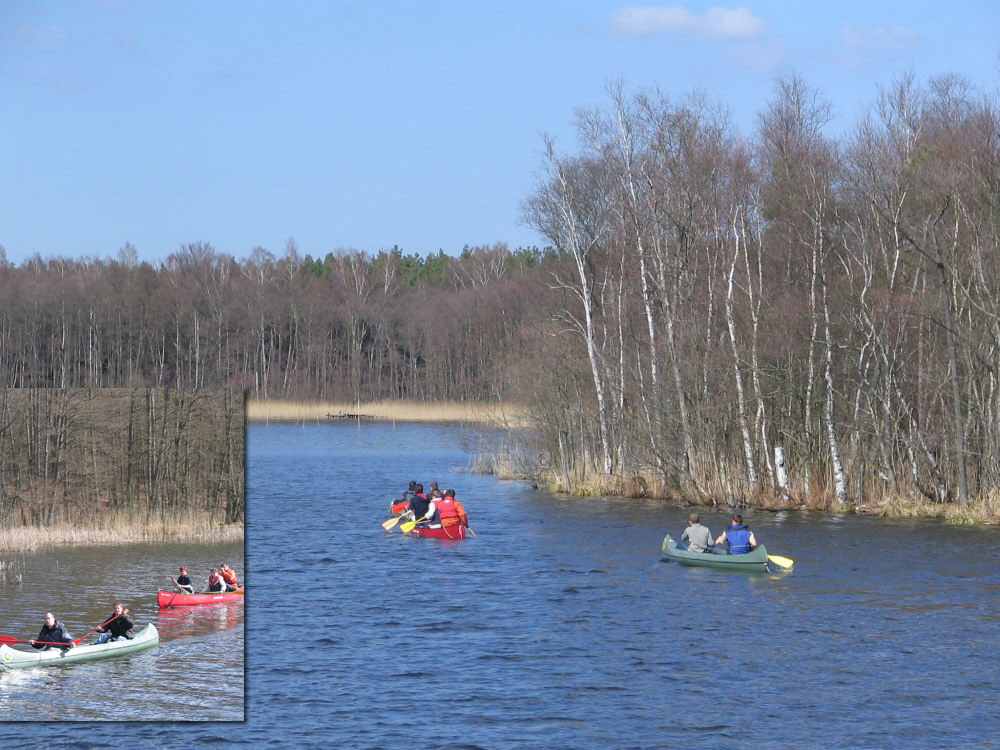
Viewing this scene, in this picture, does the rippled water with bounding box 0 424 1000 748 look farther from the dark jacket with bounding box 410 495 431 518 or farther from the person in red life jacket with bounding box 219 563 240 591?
the person in red life jacket with bounding box 219 563 240 591

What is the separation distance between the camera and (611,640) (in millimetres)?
18953

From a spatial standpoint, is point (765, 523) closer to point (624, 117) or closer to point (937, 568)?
point (937, 568)

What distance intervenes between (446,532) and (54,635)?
17.3 metres

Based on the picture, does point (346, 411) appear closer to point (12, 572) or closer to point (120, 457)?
point (12, 572)

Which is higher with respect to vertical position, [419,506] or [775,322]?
[775,322]

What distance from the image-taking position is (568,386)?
38.8 m

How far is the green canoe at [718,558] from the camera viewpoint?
2419cm

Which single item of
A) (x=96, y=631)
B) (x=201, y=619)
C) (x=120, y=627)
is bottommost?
(x=96, y=631)

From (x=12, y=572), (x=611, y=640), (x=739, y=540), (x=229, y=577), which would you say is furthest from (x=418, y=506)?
(x=229, y=577)

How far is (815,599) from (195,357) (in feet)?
42.0

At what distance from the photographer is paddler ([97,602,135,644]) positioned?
521 inches

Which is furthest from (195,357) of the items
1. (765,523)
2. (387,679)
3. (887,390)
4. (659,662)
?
(887,390)

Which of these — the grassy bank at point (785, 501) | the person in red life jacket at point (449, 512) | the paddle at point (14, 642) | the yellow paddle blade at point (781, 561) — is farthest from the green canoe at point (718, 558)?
the paddle at point (14, 642)

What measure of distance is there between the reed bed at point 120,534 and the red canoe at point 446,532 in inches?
648
